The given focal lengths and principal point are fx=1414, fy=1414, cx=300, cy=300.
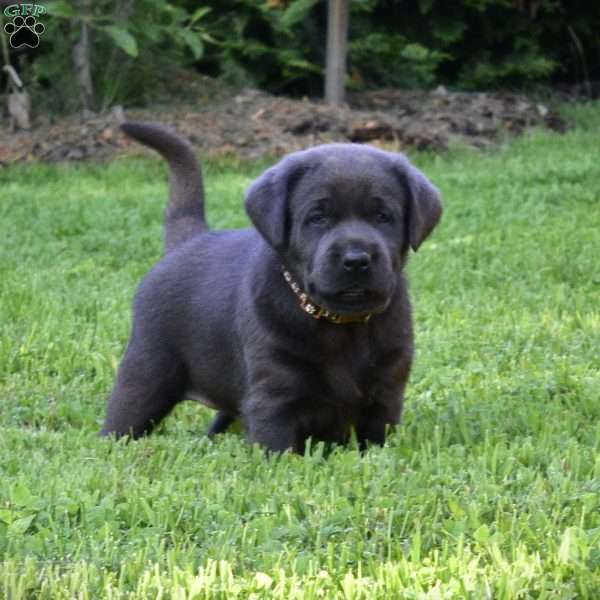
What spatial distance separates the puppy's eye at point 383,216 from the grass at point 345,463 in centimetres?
69

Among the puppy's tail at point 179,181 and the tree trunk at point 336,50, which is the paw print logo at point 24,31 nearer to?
the tree trunk at point 336,50

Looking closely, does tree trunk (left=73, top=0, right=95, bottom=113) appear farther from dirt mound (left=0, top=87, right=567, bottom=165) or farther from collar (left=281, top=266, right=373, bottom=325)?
collar (left=281, top=266, right=373, bottom=325)

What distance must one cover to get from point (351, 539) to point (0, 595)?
2.81 ft

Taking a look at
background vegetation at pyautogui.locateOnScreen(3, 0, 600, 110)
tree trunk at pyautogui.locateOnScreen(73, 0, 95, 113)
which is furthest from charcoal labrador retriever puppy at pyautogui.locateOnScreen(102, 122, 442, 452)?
background vegetation at pyautogui.locateOnScreen(3, 0, 600, 110)

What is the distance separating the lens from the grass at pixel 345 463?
3.14 meters

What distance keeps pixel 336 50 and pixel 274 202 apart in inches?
305

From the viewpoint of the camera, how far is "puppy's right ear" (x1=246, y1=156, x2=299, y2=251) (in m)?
4.43

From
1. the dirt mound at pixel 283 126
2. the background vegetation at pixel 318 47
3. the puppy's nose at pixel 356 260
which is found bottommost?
the dirt mound at pixel 283 126

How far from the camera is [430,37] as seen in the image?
13.5 metres

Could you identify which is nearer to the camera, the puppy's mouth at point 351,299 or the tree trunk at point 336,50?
the puppy's mouth at point 351,299

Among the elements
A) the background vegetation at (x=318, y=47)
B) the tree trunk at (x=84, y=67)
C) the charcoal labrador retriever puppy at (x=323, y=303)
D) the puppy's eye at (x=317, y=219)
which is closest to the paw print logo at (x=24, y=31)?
the background vegetation at (x=318, y=47)

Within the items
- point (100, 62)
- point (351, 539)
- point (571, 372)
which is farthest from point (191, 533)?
point (100, 62)

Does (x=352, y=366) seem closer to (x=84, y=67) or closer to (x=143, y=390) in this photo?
(x=143, y=390)

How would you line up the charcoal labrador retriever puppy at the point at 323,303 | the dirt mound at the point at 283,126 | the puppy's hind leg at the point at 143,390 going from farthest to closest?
1. the dirt mound at the point at 283,126
2. the puppy's hind leg at the point at 143,390
3. the charcoal labrador retriever puppy at the point at 323,303
